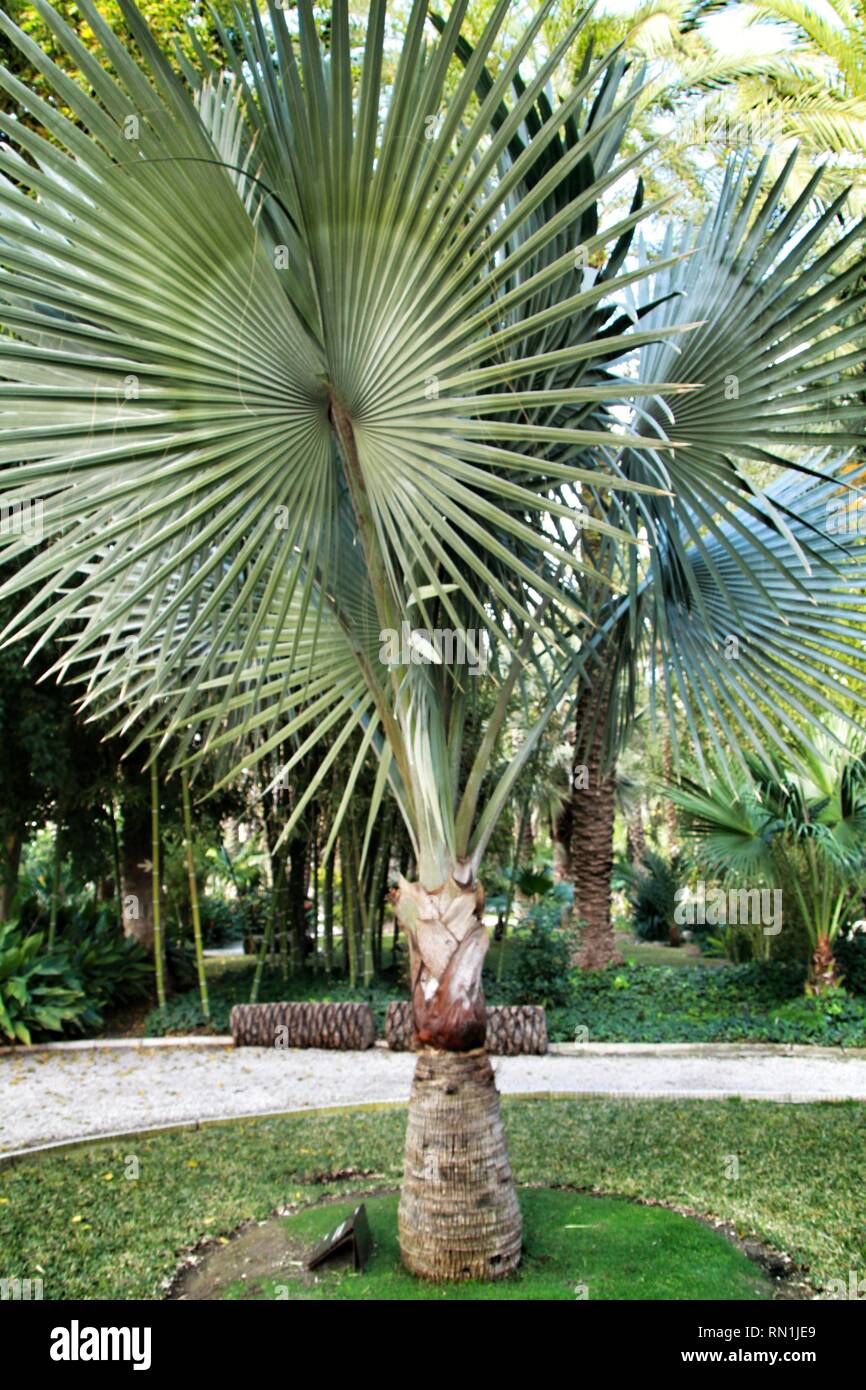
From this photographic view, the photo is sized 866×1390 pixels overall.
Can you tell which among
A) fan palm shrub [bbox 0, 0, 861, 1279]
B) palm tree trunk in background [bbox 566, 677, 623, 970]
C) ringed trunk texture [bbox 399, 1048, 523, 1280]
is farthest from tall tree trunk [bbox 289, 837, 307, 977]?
fan palm shrub [bbox 0, 0, 861, 1279]

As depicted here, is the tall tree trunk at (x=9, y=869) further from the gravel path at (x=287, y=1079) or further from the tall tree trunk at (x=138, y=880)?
the gravel path at (x=287, y=1079)

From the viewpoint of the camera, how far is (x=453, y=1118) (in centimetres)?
414

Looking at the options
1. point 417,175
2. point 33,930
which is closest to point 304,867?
point 33,930

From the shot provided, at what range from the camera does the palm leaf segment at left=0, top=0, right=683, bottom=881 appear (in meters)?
2.59

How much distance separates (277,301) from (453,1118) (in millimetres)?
3003

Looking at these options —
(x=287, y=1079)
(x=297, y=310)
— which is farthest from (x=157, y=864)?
(x=297, y=310)

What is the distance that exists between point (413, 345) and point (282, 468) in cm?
55

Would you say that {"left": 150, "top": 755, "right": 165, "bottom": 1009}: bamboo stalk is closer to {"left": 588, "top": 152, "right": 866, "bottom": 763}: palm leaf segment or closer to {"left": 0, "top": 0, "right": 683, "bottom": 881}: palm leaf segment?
{"left": 588, "top": 152, "right": 866, "bottom": 763}: palm leaf segment

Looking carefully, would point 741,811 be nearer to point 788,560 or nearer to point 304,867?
point 304,867

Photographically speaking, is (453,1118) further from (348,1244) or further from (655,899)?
(655,899)

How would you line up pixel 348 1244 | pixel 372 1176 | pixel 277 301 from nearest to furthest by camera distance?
pixel 277 301 → pixel 348 1244 → pixel 372 1176

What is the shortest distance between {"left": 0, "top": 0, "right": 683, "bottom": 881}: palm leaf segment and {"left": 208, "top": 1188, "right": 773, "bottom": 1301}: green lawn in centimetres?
230

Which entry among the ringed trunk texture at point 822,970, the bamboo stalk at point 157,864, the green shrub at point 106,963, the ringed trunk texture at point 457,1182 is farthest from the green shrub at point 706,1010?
the ringed trunk texture at point 457,1182

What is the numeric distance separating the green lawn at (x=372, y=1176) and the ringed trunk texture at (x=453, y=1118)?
1165 millimetres
